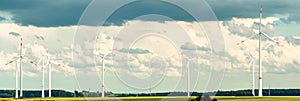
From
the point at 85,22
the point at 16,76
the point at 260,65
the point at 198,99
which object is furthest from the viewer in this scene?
the point at 16,76

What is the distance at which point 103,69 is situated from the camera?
530ft

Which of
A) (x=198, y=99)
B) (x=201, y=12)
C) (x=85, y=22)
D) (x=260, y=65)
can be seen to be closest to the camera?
(x=85, y=22)

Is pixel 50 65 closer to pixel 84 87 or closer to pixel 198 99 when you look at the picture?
pixel 198 99

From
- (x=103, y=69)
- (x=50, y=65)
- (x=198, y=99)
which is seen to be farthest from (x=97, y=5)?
(x=50, y=65)

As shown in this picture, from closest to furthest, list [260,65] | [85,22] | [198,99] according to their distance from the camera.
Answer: [85,22] < [198,99] < [260,65]

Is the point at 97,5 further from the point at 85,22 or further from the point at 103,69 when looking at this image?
the point at 103,69

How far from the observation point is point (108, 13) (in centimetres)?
6981

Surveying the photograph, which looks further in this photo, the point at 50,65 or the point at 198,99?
the point at 50,65

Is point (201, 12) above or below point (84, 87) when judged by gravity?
above

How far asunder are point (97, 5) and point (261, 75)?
3935 inches

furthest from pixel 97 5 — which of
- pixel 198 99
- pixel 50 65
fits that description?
pixel 50 65

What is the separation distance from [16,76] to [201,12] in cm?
11518

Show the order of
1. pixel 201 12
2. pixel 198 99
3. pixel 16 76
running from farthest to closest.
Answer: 1. pixel 16 76
2. pixel 198 99
3. pixel 201 12

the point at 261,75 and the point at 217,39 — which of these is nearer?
the point at 217,39
